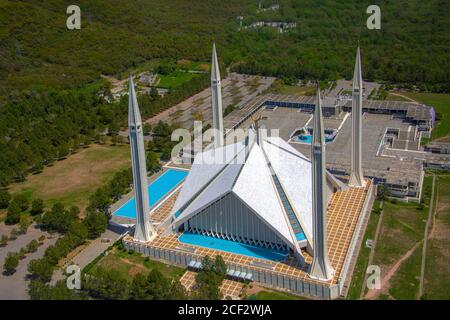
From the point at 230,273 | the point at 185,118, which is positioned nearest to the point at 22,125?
the point at 185,118

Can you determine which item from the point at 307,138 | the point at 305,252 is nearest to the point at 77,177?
the point at 307,138

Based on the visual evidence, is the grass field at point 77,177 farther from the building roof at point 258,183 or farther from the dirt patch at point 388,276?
the dirt patch at point 388,276

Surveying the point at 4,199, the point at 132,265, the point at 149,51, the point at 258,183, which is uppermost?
the point at 149,51

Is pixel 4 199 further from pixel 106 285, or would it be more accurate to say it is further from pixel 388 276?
pixel 388 276

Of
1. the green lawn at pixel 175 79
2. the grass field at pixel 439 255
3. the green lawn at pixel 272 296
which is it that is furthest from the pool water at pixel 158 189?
the green lawn at pixel 175 79

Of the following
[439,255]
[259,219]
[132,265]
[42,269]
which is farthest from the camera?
[132,265]

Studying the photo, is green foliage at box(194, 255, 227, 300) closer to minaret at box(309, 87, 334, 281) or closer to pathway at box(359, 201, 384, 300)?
minaret at box(309, 87, 334, 281)

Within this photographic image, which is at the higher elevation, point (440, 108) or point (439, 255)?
point (440, 108)

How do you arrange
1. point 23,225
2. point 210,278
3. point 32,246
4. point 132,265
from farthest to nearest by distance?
point 23,225 → point 32,246 → point 132,265 → point 210,278
